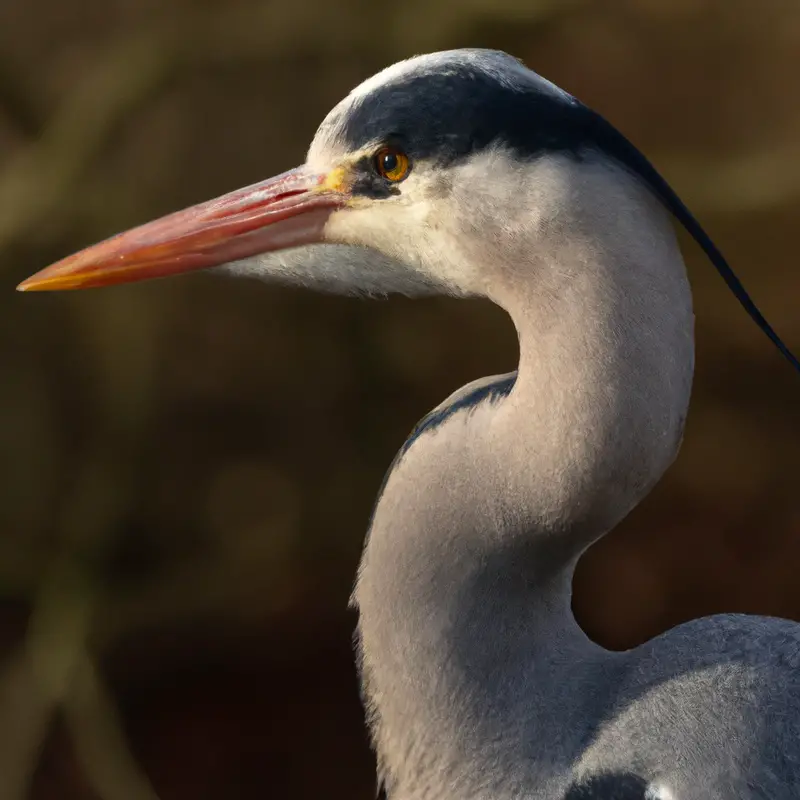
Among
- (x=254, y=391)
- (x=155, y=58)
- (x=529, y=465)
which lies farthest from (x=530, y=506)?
(x=155, y=58)

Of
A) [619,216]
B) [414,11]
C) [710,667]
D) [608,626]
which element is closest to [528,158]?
[619,216]

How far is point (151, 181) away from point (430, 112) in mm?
1033

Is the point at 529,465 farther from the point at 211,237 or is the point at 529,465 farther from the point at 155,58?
the point at 155,58

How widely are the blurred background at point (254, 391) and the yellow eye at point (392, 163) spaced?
3.04ft

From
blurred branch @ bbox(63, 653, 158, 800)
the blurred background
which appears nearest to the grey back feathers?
the blurred background

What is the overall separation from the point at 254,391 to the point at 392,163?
976 millimetres

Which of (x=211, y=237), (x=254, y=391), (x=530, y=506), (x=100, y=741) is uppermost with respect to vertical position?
(x=211, y=237)

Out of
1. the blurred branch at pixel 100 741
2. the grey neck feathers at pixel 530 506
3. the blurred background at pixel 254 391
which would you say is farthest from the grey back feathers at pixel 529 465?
the blurred branch at pixel 100 741

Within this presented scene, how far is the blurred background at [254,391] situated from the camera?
146 centimetres

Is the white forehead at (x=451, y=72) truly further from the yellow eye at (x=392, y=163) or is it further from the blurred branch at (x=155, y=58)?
the blurred branch at (x=155, y=58)

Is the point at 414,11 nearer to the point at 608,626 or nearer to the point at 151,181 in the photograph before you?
the point at 151,181

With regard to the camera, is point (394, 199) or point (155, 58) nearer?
point (394, 199)

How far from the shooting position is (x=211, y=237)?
0.61 m

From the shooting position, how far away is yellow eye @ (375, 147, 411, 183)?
1.81 ft
